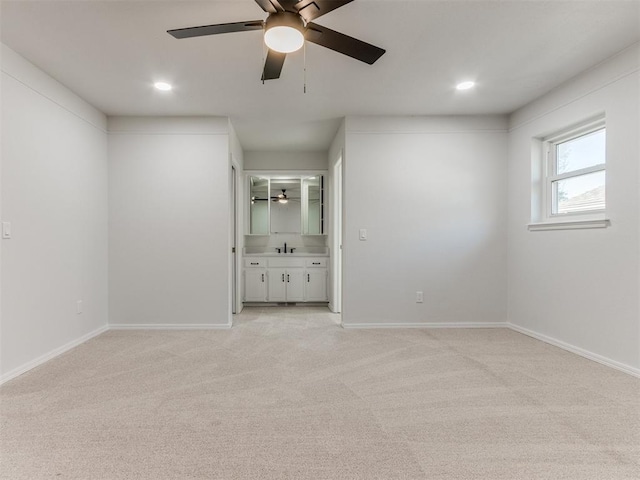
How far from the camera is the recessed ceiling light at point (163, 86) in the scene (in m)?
3.04

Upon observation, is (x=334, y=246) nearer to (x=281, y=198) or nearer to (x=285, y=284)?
(x=285, y=284)

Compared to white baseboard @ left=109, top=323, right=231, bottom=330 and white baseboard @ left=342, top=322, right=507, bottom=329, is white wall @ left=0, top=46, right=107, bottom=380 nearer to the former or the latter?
white baseboard @ left=109, top=323, right=231, bottom=330

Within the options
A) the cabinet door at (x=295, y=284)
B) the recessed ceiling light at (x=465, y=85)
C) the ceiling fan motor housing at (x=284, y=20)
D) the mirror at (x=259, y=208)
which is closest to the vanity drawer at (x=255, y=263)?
the cabinet door at (x=295, y=284)

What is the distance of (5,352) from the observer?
2453mm

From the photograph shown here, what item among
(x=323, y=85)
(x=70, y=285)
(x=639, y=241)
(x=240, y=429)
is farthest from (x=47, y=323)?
(x=639, y=241)

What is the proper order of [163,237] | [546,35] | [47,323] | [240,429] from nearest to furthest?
[240,429], [546,35], [47,323], [163,237]

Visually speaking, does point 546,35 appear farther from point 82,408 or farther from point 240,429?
point 82,408

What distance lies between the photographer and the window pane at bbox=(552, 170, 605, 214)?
2.96 metres

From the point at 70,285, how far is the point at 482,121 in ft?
15.2

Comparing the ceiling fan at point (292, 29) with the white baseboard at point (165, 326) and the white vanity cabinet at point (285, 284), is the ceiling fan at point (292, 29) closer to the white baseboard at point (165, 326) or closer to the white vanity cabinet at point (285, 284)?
the white baseboard at point (165, 326)

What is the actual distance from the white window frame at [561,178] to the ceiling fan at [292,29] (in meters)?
2.29

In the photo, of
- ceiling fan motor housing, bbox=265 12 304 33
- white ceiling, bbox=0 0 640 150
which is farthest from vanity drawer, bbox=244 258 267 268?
ceiling fan motor housing, bbox=265 12 304 33

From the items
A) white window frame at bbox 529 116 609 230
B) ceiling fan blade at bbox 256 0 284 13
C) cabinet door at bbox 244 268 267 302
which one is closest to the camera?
ceiling fan blade at bbox 256 0 284 13

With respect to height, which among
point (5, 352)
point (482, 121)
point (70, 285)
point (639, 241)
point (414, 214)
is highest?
point (482, 121)
